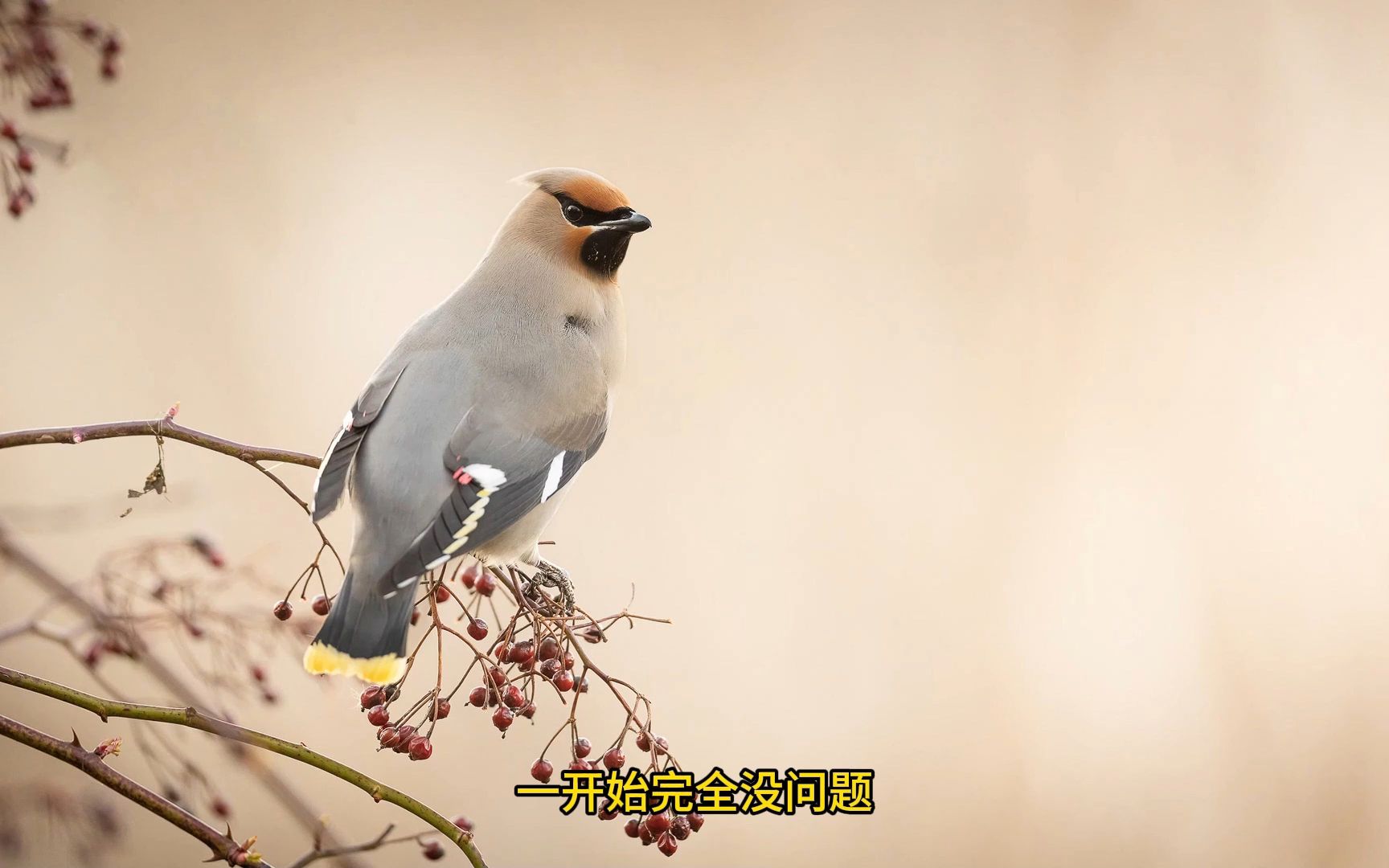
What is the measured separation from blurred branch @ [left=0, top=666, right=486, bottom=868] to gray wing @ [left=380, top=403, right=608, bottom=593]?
0.54 metres

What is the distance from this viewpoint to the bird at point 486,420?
184 cm

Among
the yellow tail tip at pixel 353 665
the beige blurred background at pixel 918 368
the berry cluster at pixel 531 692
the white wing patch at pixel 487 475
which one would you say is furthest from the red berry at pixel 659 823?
the beige blurred background at pixel 918 368

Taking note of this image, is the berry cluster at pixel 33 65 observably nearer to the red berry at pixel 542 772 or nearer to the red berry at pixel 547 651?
the red berry at pixel 547 651

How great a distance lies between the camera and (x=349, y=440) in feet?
6.62

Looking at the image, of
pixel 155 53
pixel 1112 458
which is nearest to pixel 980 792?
pixel 1112 458

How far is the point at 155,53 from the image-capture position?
13.6 feet

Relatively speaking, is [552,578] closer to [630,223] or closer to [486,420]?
[486,420]

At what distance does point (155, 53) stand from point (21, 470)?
1403 millimetres

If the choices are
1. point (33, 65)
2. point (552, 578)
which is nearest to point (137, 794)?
point (33, 65)

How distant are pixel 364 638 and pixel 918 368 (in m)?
3.21

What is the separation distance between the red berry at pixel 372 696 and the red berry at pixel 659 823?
0.44m

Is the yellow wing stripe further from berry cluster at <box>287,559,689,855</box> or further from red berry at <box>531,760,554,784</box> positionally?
red berry at <box>531,760,554,784</box>

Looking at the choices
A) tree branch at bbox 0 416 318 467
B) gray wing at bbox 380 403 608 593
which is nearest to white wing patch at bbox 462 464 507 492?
gray wing at bbox 380 403 608 593

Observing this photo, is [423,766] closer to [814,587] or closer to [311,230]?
[814,587]
